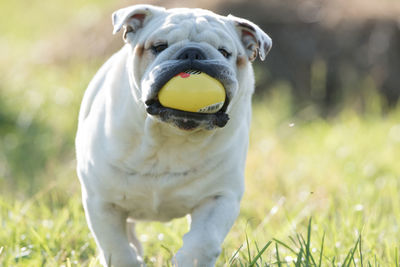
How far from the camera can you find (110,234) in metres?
3.79

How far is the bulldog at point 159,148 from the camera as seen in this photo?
3.67 meters

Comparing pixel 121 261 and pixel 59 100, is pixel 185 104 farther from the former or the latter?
pixel 59 100

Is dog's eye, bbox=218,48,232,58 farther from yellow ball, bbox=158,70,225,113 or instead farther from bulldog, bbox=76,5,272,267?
yellow ball, bbox=158,70,225,113

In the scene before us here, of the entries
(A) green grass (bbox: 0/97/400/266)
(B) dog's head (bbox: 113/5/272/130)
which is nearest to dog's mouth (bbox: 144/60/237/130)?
(B) dog's head (bbox: 113/5/272/130)

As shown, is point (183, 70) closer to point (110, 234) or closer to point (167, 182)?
point (167, 182)

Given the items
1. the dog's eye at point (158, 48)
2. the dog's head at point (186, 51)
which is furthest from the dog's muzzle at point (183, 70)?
the dog's eye at point (158, 48)

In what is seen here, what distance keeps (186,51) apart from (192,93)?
27 cm

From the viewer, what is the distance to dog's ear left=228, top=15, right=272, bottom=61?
3.80 m

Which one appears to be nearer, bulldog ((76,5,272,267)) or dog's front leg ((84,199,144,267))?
bulldog ((76,5,272,267))

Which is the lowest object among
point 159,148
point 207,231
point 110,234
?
point 110,234

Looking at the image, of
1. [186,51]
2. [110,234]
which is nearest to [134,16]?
[186,51]

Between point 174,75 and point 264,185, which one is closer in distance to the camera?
point 174,75

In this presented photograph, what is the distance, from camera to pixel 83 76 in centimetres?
778

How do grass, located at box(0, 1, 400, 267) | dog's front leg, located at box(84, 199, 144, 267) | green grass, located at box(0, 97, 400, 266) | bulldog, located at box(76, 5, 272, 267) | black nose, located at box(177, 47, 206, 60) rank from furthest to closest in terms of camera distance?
grass, located at box(0, 1, 400, 267), green grass, located at box(0, 97, 400, 266), dog's front leg, located at box(84, 199, 144, 267), bulldog, located at box(76, 5, 272, 267), black nose, located at box(177, 47, 206, 60)
